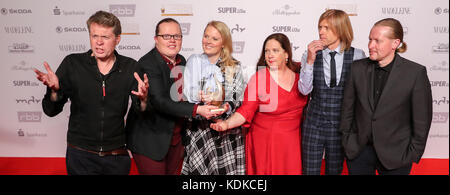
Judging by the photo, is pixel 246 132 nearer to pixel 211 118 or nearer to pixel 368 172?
pixel 211 118

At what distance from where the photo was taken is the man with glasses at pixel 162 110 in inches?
84.7

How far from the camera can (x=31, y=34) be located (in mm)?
3463

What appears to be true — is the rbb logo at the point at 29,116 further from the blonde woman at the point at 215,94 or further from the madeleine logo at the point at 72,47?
the blonde woman at the point at 215,94

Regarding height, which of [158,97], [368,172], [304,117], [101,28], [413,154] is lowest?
[368,172]

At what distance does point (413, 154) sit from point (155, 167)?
168 centimetres

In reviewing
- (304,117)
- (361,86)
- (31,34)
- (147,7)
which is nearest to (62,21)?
(31,34)

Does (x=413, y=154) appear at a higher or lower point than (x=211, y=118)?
lower

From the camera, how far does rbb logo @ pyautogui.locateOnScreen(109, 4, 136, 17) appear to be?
11.0ft

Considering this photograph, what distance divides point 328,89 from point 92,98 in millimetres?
1548

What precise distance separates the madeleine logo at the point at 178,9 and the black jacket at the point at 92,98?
131 cm

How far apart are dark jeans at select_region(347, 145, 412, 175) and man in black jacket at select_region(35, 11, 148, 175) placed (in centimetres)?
147

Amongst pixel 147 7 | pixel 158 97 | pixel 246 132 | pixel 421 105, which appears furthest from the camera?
pixel 147 7

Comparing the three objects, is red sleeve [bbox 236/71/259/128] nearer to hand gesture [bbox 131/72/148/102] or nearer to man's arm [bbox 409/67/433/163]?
hand gesture [bbox 131/72/148/102]

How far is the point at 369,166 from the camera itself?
221 cm
